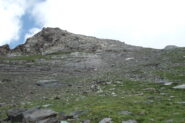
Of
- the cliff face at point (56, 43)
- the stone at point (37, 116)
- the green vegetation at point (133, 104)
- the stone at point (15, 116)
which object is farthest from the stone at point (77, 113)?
the cliff face at point (56, 43)

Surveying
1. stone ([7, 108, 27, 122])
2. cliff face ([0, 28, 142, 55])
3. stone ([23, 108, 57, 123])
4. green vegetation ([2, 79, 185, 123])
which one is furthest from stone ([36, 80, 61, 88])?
cliff face ([0, 28, 142, 55])

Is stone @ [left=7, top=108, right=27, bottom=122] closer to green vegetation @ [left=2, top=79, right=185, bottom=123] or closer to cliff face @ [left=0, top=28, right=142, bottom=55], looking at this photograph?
green vegetation @ [left=2, top=79, right=185, bottom=123]

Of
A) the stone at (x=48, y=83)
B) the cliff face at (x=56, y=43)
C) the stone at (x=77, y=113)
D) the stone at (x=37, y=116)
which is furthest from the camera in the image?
the cliff face at (x=56, y=43)

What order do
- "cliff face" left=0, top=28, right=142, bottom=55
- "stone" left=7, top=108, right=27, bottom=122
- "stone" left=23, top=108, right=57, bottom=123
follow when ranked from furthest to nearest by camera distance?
"cliff face" left=0, top=28, right=142, bottom=55, "stone" left=7, top=108, right=27, bottom=122, "stone" left=23, top=108, right=57, bottom=123

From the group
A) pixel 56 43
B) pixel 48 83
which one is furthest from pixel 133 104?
pixel 56 43

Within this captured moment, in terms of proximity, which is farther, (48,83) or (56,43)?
(56,43)

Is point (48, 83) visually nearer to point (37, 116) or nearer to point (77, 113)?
point (77, 113)

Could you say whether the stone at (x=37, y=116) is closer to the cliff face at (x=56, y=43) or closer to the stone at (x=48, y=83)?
A: the stone at (x=48, y=83)

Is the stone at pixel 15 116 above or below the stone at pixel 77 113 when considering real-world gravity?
below

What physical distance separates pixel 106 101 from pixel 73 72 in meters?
33.7

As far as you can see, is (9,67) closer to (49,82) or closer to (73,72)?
(73,72)

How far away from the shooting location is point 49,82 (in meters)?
45.8

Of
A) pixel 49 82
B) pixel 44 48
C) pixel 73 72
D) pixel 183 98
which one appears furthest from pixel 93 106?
pixel 44 48

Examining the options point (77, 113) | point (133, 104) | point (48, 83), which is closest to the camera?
point (77, 113)
